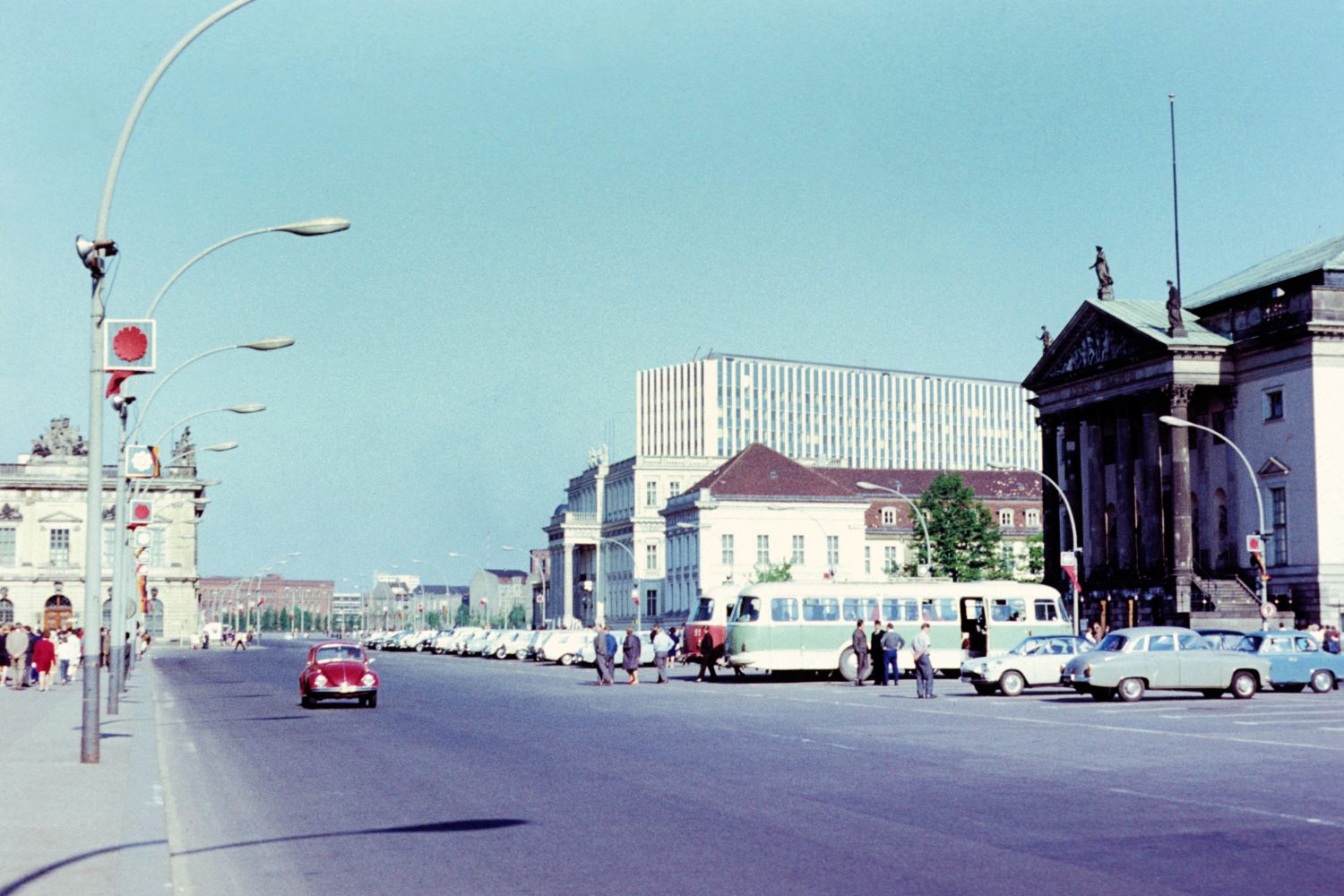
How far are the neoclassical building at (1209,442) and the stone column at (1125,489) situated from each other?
8 centimetres

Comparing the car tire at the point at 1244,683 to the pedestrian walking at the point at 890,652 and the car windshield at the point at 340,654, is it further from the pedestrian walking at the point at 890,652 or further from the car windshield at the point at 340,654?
the car windshield at the point at 340,654

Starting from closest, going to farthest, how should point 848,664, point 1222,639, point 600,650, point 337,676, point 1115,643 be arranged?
point 337,676 → point 1115,643 → point 1222,639 → point 600,650 → point 848,664

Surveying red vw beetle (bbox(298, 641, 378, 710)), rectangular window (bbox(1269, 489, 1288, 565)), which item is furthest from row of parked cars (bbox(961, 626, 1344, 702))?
rectangular window (bbox(1269, 489, 1288, 565))

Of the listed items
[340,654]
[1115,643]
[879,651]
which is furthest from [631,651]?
[1115,643]

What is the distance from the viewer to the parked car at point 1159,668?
36406 millimetres

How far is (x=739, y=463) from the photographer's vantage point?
444ft

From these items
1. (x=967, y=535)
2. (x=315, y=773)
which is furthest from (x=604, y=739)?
(x=967, y=535)

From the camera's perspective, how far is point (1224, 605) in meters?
67.1

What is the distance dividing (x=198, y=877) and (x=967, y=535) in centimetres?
9522

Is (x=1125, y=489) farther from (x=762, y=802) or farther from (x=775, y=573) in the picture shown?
(x=762, y=802)

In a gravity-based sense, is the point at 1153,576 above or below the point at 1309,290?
below

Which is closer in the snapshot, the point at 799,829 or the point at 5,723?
the point at 799,829

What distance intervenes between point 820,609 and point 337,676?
19.7m

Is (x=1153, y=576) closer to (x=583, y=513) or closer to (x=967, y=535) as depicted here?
(x=967, y=535)
